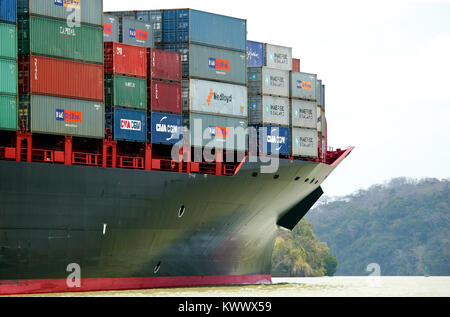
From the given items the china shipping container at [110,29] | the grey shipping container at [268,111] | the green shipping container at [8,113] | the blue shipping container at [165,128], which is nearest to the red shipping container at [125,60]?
the china shipping container at [110,29]

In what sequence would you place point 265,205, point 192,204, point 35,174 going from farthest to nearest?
point 265,205, point 192,204, point 35,174

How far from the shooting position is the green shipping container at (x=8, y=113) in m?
37.2

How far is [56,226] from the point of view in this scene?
3872 centimetres

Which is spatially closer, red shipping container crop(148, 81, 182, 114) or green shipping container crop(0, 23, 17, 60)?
green shipping container crop(0, 23, 17, 60)

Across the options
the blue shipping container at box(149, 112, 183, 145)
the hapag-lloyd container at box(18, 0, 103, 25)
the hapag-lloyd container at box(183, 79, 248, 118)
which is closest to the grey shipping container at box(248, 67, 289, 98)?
the hapag-lloyd container at box(183, 79, 248, 118)

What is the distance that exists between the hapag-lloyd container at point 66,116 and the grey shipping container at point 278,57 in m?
16.5

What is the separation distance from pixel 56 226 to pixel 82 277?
3317 mm

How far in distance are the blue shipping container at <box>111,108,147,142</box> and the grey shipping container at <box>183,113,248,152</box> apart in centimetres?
337

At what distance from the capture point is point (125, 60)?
1656 inches

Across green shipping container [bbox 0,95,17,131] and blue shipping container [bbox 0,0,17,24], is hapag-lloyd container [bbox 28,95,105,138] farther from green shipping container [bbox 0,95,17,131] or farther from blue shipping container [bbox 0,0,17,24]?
blue shipping container [bbox 0,0,17,24]

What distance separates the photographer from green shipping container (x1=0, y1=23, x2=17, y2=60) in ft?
123

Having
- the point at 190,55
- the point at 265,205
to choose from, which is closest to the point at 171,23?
the point at 190,55

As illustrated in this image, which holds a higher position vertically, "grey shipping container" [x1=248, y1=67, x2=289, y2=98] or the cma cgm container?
the cma cgm container

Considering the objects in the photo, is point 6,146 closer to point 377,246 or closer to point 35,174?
point 35,174
